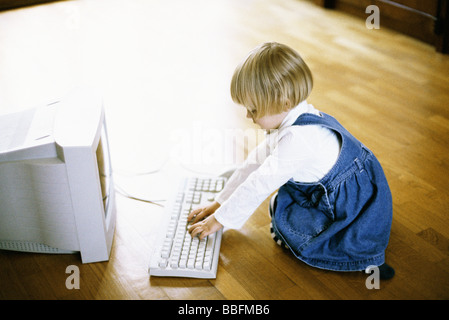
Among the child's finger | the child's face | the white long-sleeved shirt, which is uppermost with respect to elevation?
the child's face

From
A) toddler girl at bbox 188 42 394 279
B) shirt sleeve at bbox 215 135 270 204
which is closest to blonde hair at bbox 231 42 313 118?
toddler girl at bbox 188 42 394 279

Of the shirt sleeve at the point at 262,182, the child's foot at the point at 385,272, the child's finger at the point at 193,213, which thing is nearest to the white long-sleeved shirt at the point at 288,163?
the shirt sleeve at the point at 262,182

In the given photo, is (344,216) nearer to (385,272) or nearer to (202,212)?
(385,272)

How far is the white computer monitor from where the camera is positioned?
1257 mm

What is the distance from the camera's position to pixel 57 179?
4.17 ft

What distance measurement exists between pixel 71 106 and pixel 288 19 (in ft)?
7.06

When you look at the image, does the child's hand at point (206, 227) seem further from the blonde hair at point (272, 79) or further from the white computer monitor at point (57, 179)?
the blonde hair at point (272, 79)

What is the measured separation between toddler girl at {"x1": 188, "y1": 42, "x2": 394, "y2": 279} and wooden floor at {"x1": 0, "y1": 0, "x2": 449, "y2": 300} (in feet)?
0.24

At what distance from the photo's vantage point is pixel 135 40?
9.96 ft

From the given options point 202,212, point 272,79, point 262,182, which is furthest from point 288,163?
point 202,212

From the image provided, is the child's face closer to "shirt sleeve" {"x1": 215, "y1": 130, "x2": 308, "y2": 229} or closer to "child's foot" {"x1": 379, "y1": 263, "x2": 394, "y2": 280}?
"shirt sleeve" {"x1": 215, "y1": 130, "x2": 308, "y2": 229}

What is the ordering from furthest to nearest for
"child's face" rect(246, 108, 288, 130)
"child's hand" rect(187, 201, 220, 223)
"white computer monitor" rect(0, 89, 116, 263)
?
"child's hand" rect(187, 201, 220, 223), "child's face" rect(246, 108, 288, 130), "white computer monitor" rect(0, 89, 116, 263)

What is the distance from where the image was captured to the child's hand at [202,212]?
1.51 metres

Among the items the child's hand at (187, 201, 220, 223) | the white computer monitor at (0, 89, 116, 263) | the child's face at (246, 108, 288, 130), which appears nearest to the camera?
the white computer monitor at (0, 89, 116, 263)
